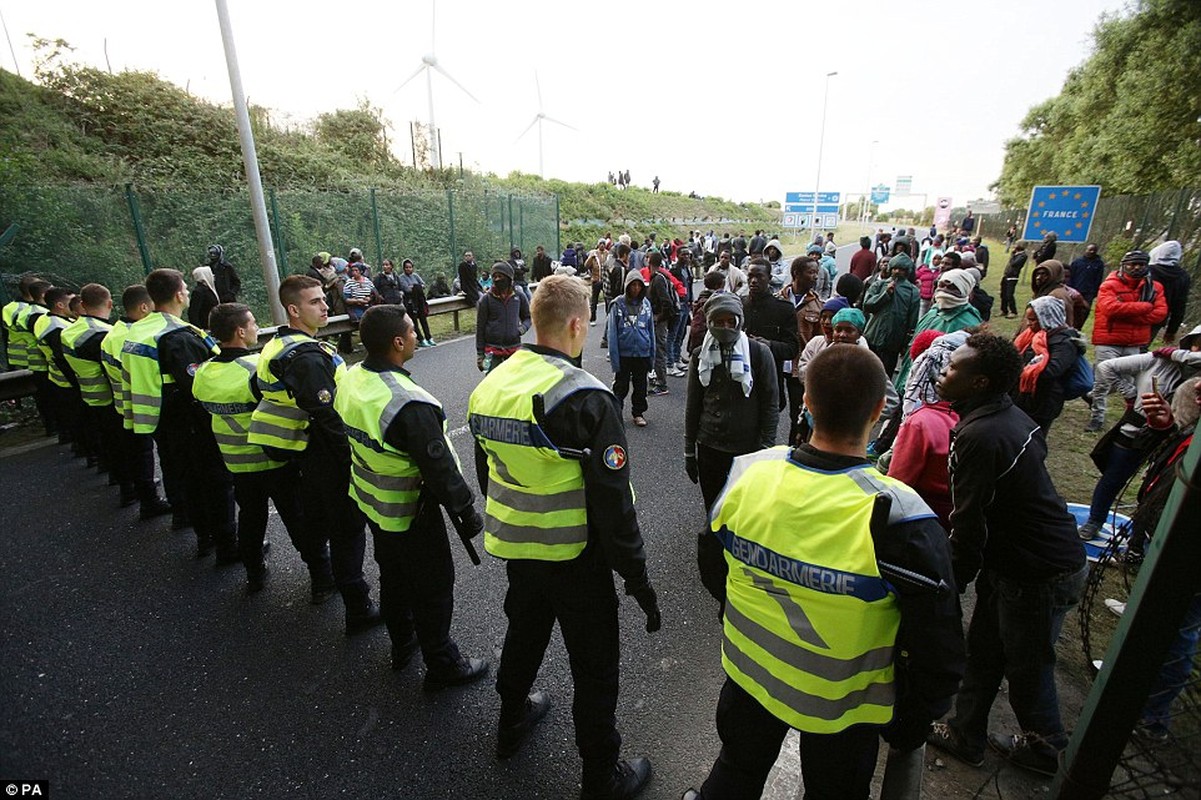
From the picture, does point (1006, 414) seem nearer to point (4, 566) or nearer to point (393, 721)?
point (393, 721)

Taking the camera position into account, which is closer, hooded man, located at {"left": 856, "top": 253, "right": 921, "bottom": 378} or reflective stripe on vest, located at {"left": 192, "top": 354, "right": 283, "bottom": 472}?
reflective stripe on vest, located at {"left": 192, "top": 354, "right": 283, "bottom": 472}

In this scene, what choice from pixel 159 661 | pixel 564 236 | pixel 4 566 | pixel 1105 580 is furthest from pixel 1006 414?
pixel 564 236

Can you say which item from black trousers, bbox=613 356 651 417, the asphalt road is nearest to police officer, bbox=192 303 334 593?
the asphalt road

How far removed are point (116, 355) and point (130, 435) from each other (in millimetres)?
828

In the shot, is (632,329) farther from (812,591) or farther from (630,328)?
(812,591)

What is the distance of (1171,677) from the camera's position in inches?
91.5

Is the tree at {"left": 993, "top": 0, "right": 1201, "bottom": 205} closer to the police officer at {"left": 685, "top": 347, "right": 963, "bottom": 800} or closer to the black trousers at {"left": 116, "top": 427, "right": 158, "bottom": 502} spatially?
the police officer at {"left": 685, "top": 347, "right": 963, "bottom": 800}

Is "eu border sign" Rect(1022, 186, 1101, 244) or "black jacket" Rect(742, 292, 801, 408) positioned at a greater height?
"eu border sign" Rect(1022, 186, 1101, 244)

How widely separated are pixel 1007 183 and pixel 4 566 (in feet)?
161

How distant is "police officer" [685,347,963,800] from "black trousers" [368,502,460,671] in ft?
5.04

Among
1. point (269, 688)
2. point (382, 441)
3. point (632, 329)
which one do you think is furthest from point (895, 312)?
point (269, 688)

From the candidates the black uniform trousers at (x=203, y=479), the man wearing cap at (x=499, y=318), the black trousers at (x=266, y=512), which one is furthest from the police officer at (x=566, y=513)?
the man wearing cap at (x=499, y=318)

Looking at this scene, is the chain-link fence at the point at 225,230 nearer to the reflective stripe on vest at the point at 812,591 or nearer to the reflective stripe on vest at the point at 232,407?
the reflective stripe on vest at the point at 232,407

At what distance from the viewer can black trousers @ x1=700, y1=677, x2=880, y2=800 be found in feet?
5.45
